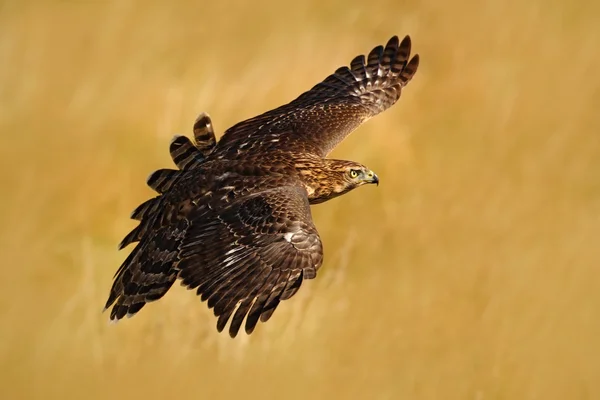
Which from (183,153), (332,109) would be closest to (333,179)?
(183,153)

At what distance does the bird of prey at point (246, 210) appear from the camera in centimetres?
1403

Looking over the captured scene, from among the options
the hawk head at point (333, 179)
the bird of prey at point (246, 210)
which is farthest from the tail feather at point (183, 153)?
the hawk head at point (333, 179)

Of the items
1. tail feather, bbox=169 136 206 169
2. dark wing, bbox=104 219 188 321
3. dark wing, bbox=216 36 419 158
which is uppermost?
dark wing, bbox=216 36 419 158

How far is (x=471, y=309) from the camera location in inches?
701

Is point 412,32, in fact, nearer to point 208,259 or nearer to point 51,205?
point 51,205

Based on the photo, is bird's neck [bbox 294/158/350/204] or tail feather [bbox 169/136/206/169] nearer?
bird's neck [bbox 294/158/350/204]

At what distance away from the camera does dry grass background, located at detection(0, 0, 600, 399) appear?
17297 mm

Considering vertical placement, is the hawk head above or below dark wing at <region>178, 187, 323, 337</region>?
above

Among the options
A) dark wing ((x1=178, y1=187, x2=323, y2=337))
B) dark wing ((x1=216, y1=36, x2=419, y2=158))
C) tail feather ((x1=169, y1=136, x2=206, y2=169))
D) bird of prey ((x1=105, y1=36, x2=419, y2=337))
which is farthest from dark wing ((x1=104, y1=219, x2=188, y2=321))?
dark wing ((x1=216, y1=36, x2=419, y2=158))

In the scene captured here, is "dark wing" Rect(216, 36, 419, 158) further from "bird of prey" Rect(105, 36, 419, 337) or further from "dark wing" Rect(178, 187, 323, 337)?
"dark wing" Rect(178, 187, 323, 337)

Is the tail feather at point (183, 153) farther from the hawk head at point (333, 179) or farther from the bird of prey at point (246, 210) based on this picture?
the hawk head at point (333, 179)

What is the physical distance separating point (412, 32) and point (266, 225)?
24.4 feet

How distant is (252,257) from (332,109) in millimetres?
3413

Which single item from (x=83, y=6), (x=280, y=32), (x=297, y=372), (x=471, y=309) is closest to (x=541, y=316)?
(x=471, y=309)
